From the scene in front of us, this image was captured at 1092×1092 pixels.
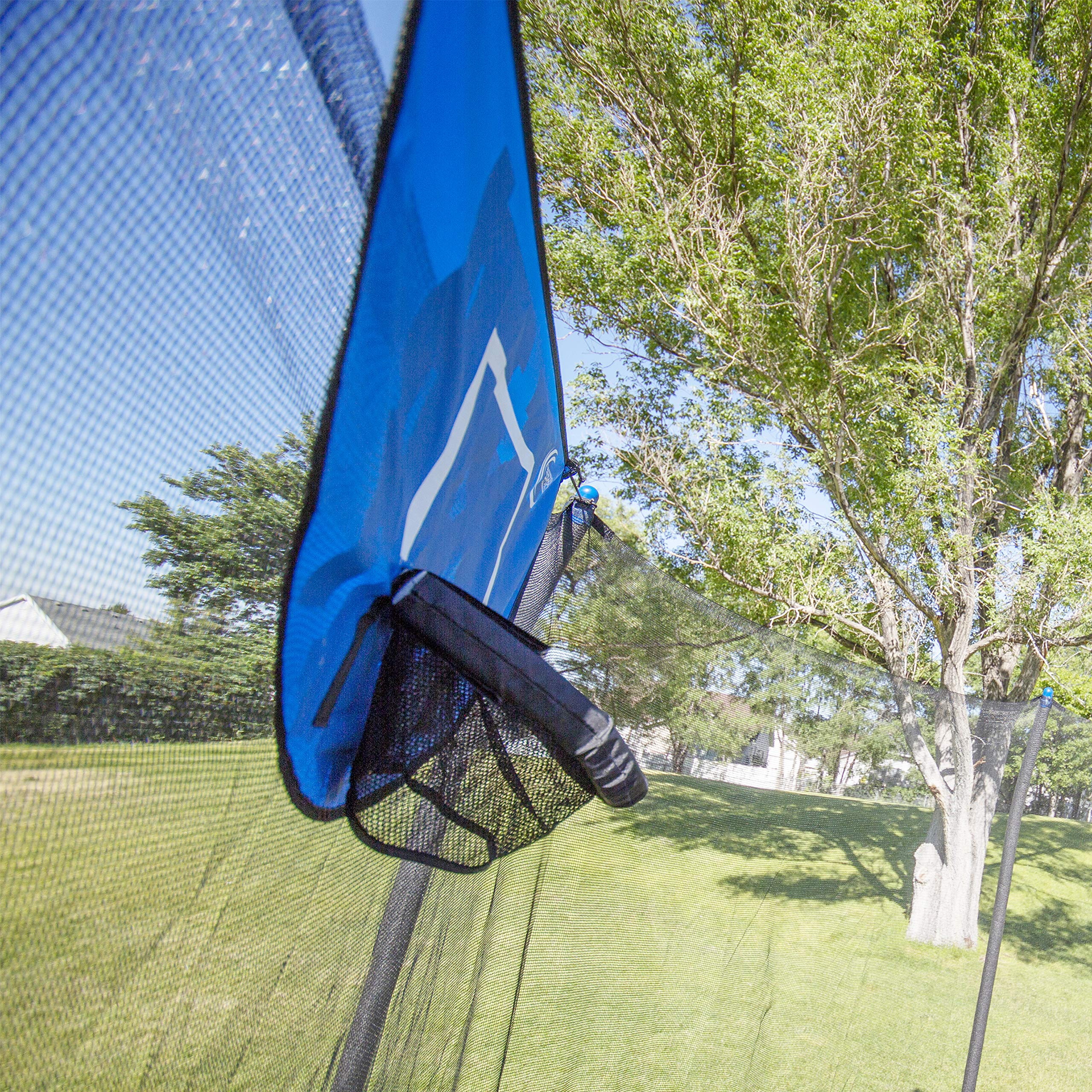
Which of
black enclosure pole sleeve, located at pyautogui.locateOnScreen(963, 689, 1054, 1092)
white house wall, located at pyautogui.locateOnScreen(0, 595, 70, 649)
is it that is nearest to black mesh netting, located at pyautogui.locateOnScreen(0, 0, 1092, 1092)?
white house wall, located at pyautogui.locateOnScreen(0, 595, 70, 649)

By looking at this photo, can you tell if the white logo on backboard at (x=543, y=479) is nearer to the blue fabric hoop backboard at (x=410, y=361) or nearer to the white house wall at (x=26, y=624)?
the blue fabric hoop backboard at (x=410, y=361)

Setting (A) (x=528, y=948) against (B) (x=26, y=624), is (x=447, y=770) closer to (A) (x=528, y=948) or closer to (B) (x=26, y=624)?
(B) (x=26, y=624)

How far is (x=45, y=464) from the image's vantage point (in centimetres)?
42

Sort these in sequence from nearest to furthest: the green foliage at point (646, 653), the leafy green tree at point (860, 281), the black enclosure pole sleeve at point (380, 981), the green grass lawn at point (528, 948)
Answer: the green grass lawn at point (528, 948) < the black enclosure pole sleeve at point (380, 981) < the green foliage at point (646, 653) < the leafy green tree at point (860, 281)

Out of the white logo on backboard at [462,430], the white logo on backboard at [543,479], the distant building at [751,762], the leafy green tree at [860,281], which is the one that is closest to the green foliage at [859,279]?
the leafy green tree at [860,281]

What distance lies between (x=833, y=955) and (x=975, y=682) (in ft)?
14.2

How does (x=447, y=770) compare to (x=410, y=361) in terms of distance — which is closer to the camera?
(x=410, y=361)

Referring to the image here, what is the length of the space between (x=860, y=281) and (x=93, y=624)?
633 centimetres

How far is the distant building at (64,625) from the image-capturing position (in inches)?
16.0

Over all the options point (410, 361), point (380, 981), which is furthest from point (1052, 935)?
point (410, 361)

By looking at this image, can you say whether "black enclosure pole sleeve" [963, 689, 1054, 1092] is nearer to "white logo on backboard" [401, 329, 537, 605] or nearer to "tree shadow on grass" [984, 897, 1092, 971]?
"tree shadow on grass" [984, 897, 1092, 971]

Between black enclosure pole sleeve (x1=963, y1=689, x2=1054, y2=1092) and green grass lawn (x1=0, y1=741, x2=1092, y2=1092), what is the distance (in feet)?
0.98

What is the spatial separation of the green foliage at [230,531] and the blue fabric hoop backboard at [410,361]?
0.08ft

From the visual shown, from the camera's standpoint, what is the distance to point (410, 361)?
0.75 m
